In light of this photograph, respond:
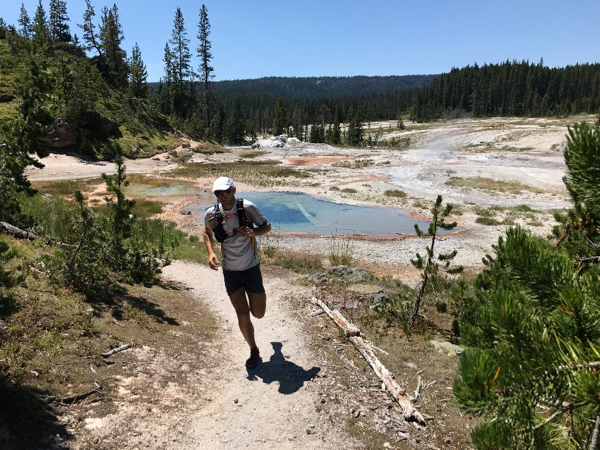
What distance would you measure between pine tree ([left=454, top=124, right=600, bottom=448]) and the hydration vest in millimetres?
3624

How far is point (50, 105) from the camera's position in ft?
19.8

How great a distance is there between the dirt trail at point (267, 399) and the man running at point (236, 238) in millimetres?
906

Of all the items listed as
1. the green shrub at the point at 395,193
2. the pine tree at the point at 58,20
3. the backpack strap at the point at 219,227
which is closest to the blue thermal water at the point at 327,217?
the green shrub at the point at 395,193

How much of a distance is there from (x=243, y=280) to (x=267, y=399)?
1.47m

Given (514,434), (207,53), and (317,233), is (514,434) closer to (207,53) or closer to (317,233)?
(317,233)

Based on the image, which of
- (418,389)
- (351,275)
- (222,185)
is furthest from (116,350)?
(351,275)

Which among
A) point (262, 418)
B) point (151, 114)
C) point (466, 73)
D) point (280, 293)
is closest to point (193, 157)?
point (151, 114)

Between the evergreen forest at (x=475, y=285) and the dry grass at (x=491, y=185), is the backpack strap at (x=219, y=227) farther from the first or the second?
the dry grass at (x=491, y=185)

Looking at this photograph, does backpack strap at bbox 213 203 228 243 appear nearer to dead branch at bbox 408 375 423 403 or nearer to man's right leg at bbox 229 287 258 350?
man's right leg at bbox 229 287 258 350

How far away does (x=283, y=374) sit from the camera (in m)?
5.38

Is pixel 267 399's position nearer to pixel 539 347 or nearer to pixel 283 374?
pixel 283 374

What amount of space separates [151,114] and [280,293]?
2370 inches

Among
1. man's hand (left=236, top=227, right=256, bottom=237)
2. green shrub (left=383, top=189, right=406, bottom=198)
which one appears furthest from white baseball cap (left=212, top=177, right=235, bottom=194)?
green shrub (left=383, top=189, right=406, bottom=198)

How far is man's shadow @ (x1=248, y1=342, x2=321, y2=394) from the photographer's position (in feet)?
16.7
